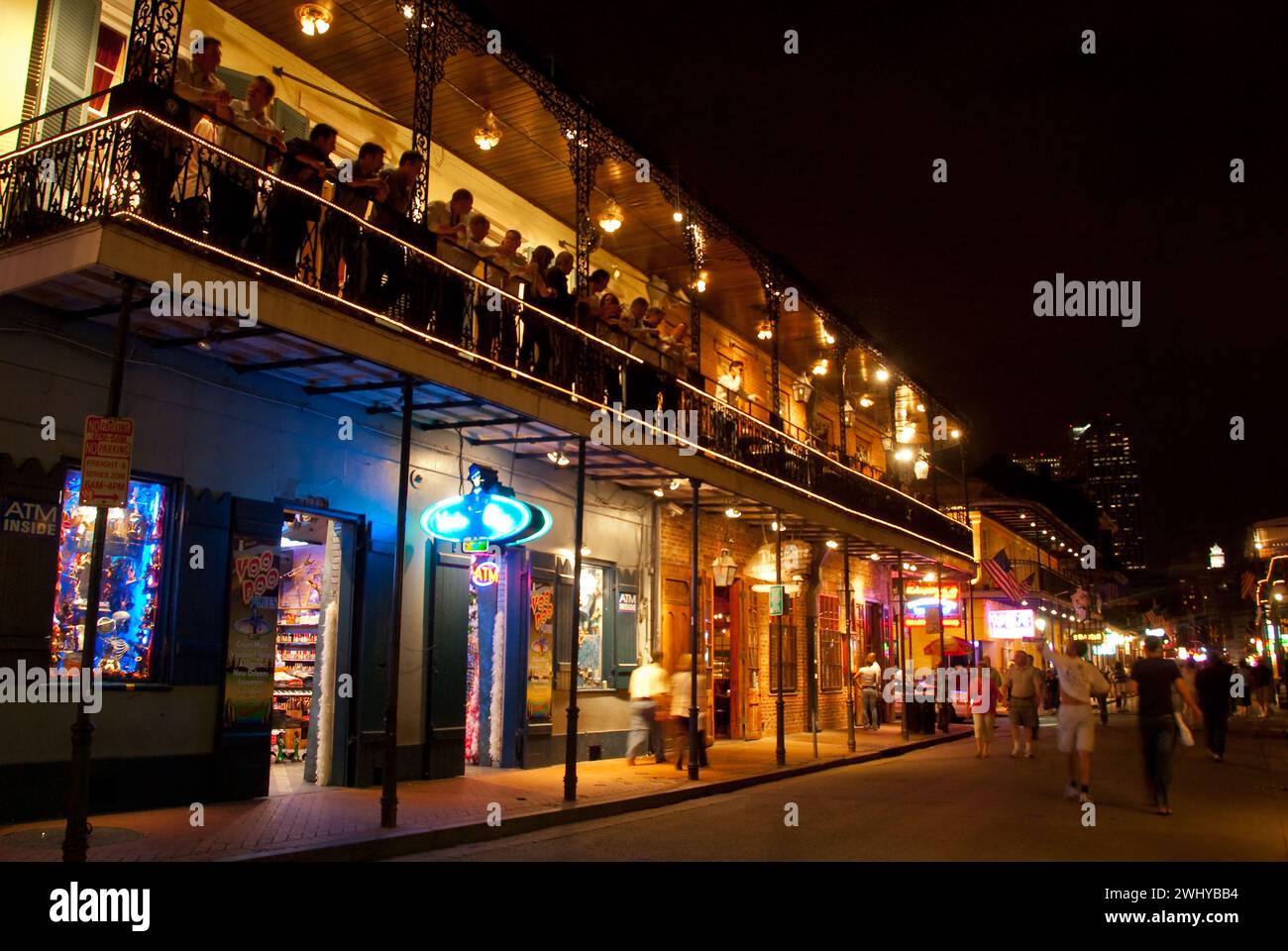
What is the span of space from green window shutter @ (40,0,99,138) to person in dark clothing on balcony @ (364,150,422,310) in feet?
9.79

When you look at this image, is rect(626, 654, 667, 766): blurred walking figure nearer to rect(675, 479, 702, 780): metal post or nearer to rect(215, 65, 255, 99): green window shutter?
rect(675, 479, 702, 780): metal post

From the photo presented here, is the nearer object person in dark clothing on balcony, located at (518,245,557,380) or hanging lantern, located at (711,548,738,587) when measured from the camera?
person in dark clothing on balcony, located at (518,245,557,380)

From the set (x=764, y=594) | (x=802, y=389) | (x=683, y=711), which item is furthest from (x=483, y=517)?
(x=802, y=389)

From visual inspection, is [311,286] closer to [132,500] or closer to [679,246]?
[132,500]

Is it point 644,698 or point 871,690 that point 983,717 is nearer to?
point 871,690

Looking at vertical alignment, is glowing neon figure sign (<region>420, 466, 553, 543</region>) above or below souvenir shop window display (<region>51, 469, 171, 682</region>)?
above

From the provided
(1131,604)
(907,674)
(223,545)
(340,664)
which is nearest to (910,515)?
(907,674)

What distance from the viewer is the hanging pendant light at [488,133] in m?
14.4

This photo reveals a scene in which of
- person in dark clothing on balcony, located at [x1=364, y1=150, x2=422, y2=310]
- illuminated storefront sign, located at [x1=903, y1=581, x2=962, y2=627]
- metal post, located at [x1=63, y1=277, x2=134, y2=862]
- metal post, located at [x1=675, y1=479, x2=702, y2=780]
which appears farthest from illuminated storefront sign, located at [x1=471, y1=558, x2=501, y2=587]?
illuminated storefront sign, located at [x1=903, y1=581, x2=962, y2=627]

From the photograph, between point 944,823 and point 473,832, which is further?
point 944,823

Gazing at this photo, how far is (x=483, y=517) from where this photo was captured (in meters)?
13.2

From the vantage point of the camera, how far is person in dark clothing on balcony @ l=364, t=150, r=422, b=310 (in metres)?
10.9

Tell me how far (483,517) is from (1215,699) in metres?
14.3

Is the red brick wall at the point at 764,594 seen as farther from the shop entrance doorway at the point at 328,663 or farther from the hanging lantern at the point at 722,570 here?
the shop entrance doorway at the point at 328,663
